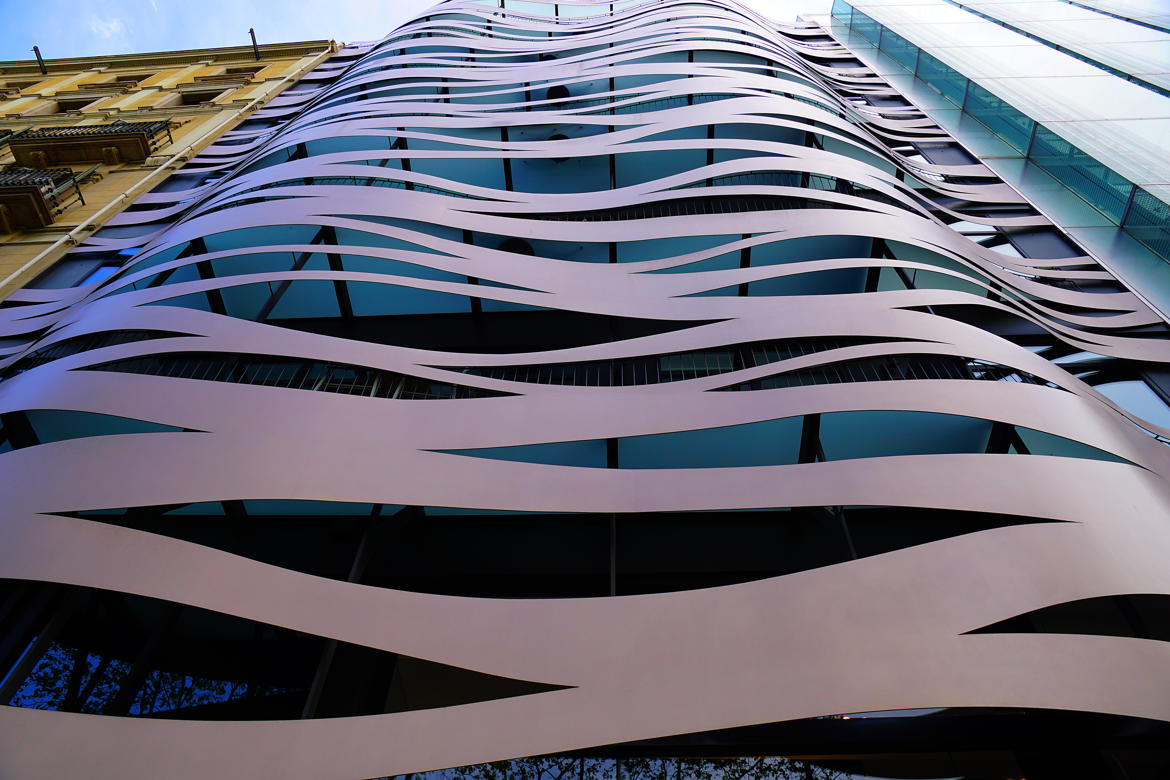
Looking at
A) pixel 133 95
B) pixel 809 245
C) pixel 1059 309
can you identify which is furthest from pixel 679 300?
pixel 133 95

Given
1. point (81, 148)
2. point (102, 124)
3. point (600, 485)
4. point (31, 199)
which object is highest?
point (102, 124)

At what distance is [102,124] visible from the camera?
25625mm

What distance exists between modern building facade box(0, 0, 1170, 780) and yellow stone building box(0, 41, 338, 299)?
2211 mm

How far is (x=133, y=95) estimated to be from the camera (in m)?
30.6

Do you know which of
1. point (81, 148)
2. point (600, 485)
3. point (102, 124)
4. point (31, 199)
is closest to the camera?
point (600, 485)

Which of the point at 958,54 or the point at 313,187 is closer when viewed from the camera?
the point at 313,187

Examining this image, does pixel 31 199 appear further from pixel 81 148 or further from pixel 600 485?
pixel 600 485

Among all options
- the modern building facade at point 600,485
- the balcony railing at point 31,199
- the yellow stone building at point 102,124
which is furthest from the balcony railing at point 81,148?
the modern building facade at point 600,485

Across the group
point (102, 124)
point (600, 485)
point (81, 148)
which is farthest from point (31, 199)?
point (600, 485)

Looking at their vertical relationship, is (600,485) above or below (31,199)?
below

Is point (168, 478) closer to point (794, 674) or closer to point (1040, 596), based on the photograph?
point (794, 674)

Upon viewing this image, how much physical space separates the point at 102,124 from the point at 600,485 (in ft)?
92.3

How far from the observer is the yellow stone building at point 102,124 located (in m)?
17.5

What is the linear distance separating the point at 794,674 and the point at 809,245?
9568 mm
